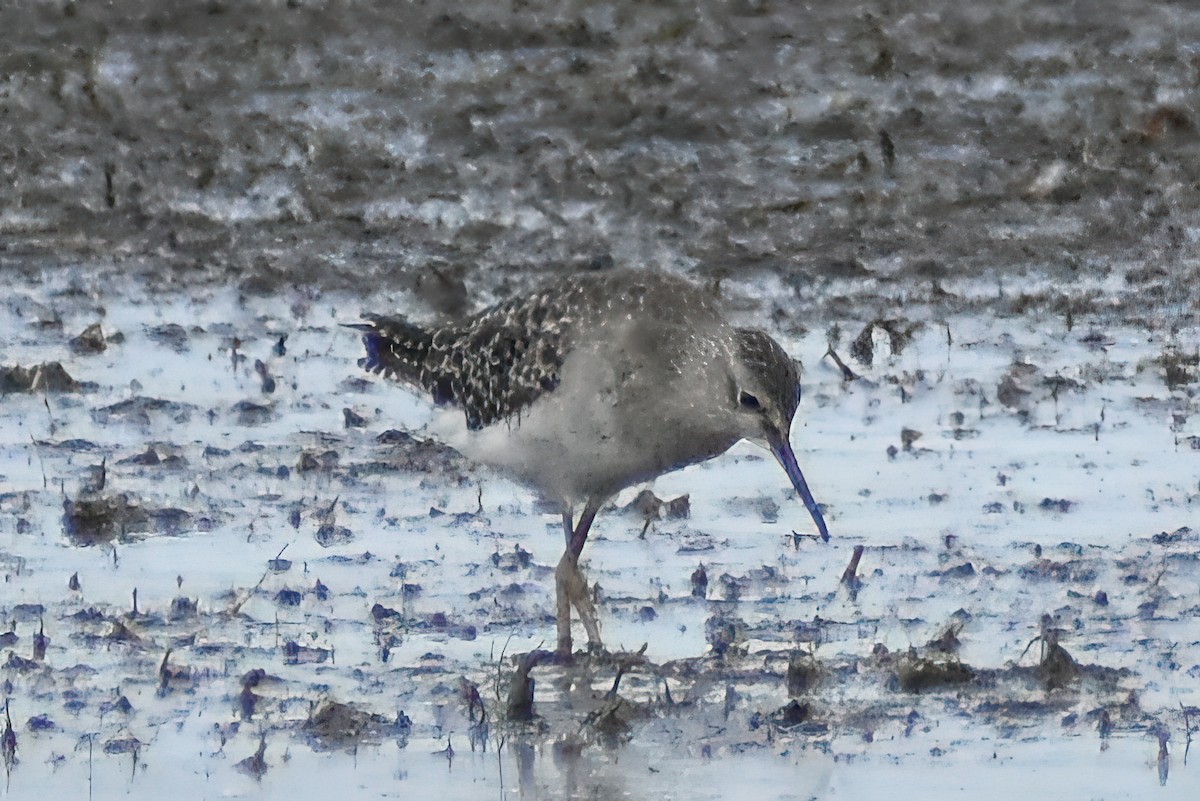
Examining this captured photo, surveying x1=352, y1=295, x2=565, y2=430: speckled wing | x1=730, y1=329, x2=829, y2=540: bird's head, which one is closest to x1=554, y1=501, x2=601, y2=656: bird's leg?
x1=352, y1=295, x2=565, y2=430: speckled wing

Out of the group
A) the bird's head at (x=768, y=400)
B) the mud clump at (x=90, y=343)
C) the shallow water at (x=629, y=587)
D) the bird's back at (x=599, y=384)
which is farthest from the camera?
the mud clump at (x=90, y=343)

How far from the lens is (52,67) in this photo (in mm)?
15719

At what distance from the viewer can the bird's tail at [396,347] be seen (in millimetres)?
8414

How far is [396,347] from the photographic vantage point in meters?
8.55

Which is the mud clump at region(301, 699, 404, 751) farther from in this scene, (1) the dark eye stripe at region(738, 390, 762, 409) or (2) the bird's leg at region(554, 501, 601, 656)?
(1) the dark eye stripe at region(738, 390, 762, 409)

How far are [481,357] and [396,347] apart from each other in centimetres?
84

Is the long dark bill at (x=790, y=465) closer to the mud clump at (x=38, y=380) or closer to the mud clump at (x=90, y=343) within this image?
the mud clump at (x=38, y=380)

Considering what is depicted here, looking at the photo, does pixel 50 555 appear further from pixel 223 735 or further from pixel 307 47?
pixel 307 47

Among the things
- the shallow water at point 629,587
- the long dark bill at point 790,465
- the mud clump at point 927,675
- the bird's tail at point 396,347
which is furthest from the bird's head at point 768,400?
the bird's tail at point 396,347

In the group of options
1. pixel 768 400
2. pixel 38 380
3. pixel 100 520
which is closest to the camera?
pixel 768 400

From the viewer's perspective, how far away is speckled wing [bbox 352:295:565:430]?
24.1 feet

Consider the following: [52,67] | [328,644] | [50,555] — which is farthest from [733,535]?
[52,67]

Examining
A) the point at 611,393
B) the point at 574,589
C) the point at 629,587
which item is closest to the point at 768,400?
the point at 611,393

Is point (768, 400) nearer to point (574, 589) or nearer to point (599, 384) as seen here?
point (599, 384)
